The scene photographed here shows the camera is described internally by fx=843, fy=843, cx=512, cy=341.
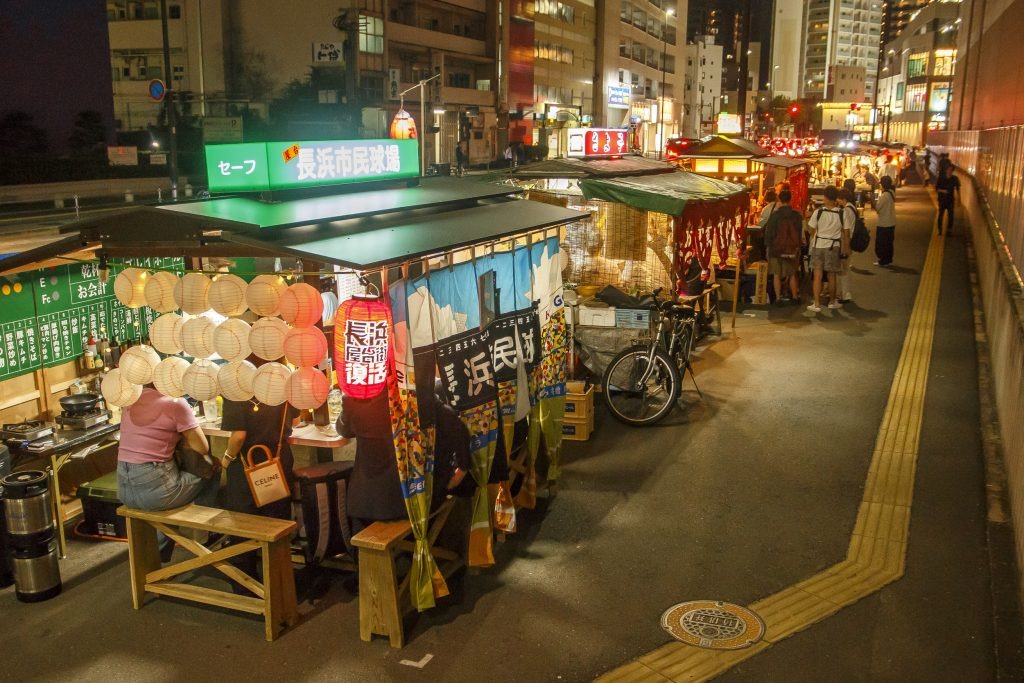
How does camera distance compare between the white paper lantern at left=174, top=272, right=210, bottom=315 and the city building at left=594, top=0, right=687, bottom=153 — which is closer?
the white paper lantern at left=174, top=272, right=210, bottom=315

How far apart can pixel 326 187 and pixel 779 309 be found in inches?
503

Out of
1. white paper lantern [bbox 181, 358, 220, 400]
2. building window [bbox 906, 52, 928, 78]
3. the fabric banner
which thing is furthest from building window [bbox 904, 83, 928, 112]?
white paper lantern [bbox 181, 358, 220, 400]

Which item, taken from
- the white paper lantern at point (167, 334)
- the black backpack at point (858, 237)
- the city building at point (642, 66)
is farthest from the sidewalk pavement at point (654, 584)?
the city building at point (642, 66)

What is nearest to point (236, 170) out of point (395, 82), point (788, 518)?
point (788, 518)

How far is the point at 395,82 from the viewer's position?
51.8 metres

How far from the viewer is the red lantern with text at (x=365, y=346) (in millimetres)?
5652

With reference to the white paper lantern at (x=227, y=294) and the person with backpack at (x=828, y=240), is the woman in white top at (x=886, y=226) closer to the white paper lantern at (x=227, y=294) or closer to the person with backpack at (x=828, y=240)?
the person with backpack at (x=828, y=240)

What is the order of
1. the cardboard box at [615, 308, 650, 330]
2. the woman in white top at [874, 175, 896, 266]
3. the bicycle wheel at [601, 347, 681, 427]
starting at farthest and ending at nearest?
the woman in white top at [874, 175, 896, 266] → the cardboard box at [615, 308, 650, 330] → the bicycle wheel at [601, 347, 681, 427]

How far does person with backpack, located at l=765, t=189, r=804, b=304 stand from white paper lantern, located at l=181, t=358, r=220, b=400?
44.2 feet

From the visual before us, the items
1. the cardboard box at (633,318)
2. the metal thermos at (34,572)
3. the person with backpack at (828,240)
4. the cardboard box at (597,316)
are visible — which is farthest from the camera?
the person with backpack at (828,240)

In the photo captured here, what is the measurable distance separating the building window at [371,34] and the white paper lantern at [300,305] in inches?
1815

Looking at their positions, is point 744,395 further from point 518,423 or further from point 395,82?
point 395,82

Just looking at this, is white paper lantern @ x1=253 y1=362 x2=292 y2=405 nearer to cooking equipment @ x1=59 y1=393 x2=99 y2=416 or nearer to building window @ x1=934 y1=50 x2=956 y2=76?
cooking equipment @ x1=59 y1=393 x2=99 y2=416

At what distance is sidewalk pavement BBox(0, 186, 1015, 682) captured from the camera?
5605 millimetres
